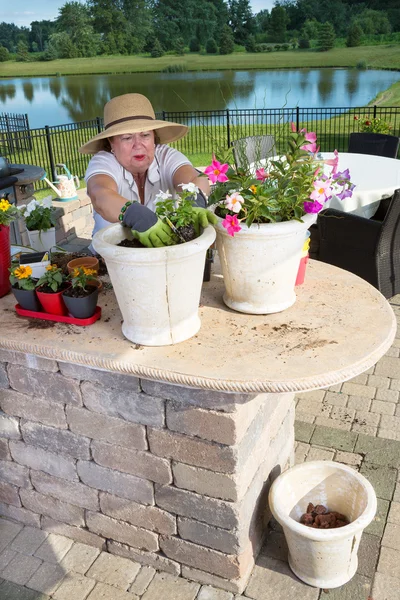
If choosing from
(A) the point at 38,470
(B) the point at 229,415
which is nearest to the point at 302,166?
(B) the point at 229,415

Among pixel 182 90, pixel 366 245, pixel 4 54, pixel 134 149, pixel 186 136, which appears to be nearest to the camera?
pixel 134 149

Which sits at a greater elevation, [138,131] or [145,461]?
[138,131]

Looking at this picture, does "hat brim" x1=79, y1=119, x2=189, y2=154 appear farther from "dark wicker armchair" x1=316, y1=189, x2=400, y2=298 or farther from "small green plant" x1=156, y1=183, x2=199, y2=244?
"dark wicker armchair" x1=316, y1=189, x2=400, y2=298

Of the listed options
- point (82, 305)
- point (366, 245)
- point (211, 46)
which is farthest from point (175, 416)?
point (211, 46)

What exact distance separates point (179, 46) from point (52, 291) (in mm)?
56882

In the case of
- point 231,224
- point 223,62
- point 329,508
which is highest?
point 223,62

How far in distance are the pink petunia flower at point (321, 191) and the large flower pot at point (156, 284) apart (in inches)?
14.7

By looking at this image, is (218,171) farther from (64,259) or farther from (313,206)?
(64,259)

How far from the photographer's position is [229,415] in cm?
181

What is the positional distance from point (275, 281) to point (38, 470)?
142 centimetres

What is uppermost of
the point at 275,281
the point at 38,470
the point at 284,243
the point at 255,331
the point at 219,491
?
the point at 284,243

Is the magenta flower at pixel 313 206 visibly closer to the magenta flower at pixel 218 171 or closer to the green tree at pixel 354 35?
the magenta flower at pixel 218 171

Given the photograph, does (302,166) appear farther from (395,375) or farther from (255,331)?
(395,375)

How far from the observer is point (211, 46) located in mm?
54125
